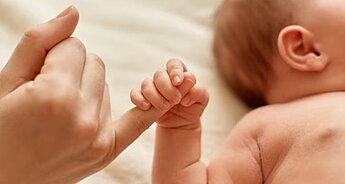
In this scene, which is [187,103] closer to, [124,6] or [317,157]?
[317,157]

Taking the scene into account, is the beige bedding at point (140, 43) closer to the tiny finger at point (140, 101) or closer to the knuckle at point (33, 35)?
the tiny finger at point (140, 101)

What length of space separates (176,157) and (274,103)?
228 millimetres

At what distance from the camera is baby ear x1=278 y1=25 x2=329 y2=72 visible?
1.08 m

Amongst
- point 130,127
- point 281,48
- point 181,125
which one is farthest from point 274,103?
point 130,127

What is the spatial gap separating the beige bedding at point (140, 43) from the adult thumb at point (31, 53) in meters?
0.35

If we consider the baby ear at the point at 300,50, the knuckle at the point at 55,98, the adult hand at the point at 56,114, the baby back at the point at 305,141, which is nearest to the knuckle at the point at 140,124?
the adult hand at the point at 56,114

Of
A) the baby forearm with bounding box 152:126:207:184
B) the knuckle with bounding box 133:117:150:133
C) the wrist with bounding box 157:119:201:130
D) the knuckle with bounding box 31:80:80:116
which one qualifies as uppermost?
the knuckle with bounding box 31:80:80:116

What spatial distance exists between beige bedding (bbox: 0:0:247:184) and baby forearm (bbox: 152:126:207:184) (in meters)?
0.07

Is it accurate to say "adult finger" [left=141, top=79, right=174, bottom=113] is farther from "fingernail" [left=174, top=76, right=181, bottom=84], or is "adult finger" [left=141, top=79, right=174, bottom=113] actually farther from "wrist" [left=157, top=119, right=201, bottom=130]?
"wrist" [left=157, top=119, right=201, bottom=130]

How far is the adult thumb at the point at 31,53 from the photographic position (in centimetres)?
76

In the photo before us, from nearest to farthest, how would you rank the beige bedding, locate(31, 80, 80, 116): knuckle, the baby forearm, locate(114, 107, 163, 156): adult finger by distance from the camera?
1. locate(31, 80, 80, 116): knuckle
2. locate(114, 107, 163, 156): adult finger
3. the baby forearm
4. the beige bedding

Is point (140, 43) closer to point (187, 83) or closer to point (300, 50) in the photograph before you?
point (300, 50)

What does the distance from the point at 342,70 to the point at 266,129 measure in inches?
6.2

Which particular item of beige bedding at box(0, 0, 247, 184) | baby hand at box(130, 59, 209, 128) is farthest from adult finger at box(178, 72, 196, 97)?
beige bedding at box(0, 0, 247, 184)
